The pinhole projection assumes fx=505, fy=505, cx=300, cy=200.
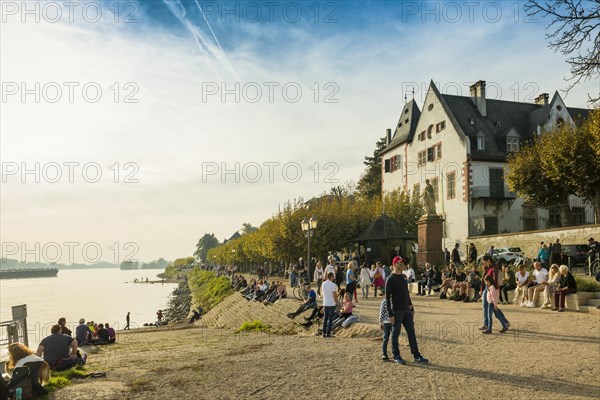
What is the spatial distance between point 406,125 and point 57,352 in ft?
148

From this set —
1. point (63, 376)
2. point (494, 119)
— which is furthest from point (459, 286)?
point (494, 119)

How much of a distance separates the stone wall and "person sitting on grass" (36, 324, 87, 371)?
23730 millimetres

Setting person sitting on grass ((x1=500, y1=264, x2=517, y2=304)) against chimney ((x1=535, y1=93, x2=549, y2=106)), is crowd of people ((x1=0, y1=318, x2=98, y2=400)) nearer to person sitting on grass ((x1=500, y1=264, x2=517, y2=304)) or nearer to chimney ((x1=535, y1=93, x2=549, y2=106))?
person sitting on grass ((x1=500, y1=264, x2=517, y2=304))

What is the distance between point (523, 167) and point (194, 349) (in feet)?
88.9

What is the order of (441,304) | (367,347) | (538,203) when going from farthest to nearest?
(538,203) < (441,304) < (367,347)

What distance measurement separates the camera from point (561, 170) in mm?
31125

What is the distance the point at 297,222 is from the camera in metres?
41.1

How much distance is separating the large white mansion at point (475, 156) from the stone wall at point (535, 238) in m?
5.15

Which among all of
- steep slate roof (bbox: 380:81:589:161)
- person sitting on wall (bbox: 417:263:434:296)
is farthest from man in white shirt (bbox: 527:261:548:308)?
steep slate roof (bbox: 380:81:589:161)

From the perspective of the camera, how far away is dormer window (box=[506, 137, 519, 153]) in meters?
42.3

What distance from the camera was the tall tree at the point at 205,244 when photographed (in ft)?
599

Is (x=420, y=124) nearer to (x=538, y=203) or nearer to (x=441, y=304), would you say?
(x=538, y=203)

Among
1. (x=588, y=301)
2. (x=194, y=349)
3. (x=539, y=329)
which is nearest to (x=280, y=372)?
(x=194, y=349)

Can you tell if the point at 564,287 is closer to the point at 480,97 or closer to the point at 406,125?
the point at 480,97
